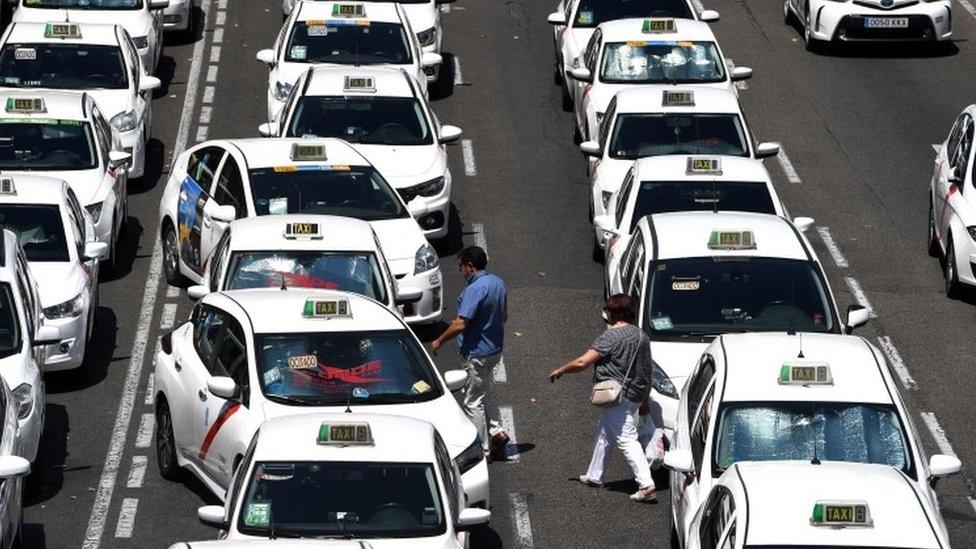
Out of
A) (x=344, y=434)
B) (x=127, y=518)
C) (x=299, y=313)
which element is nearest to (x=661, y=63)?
(x=299, y=313)

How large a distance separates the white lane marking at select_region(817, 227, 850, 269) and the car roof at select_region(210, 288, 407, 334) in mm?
8088

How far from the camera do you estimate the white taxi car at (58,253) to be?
21000 mm

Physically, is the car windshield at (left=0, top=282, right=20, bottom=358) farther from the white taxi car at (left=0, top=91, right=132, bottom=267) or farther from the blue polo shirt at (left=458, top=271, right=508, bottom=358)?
the white taxi car at (left=0, top=91, right=132, bottom=267)

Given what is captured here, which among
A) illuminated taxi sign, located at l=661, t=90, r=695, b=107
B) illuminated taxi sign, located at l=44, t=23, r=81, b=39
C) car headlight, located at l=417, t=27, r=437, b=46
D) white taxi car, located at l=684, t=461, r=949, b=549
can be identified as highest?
white taxi car, located at l=684, t=461, r=949, b=549

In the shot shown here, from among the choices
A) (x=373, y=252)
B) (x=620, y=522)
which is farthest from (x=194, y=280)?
(x=620, y=522)

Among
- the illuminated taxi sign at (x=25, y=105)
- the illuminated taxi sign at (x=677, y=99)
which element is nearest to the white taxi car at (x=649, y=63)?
the illuminated taxi sign at (x=677, y=99)

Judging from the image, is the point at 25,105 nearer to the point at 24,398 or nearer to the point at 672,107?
the point at 672,107

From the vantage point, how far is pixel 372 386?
17391 millimetres

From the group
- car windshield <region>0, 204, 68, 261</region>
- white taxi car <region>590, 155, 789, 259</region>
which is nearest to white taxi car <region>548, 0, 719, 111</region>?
white taxi car <region>590, 155, 789, 259</region>

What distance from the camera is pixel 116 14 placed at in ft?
105

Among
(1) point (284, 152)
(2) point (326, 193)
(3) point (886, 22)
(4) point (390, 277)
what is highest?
(4) point (390, 277)

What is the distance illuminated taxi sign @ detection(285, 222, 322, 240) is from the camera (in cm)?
2103

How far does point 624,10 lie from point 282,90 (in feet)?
17.9

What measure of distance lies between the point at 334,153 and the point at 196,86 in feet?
28.9
